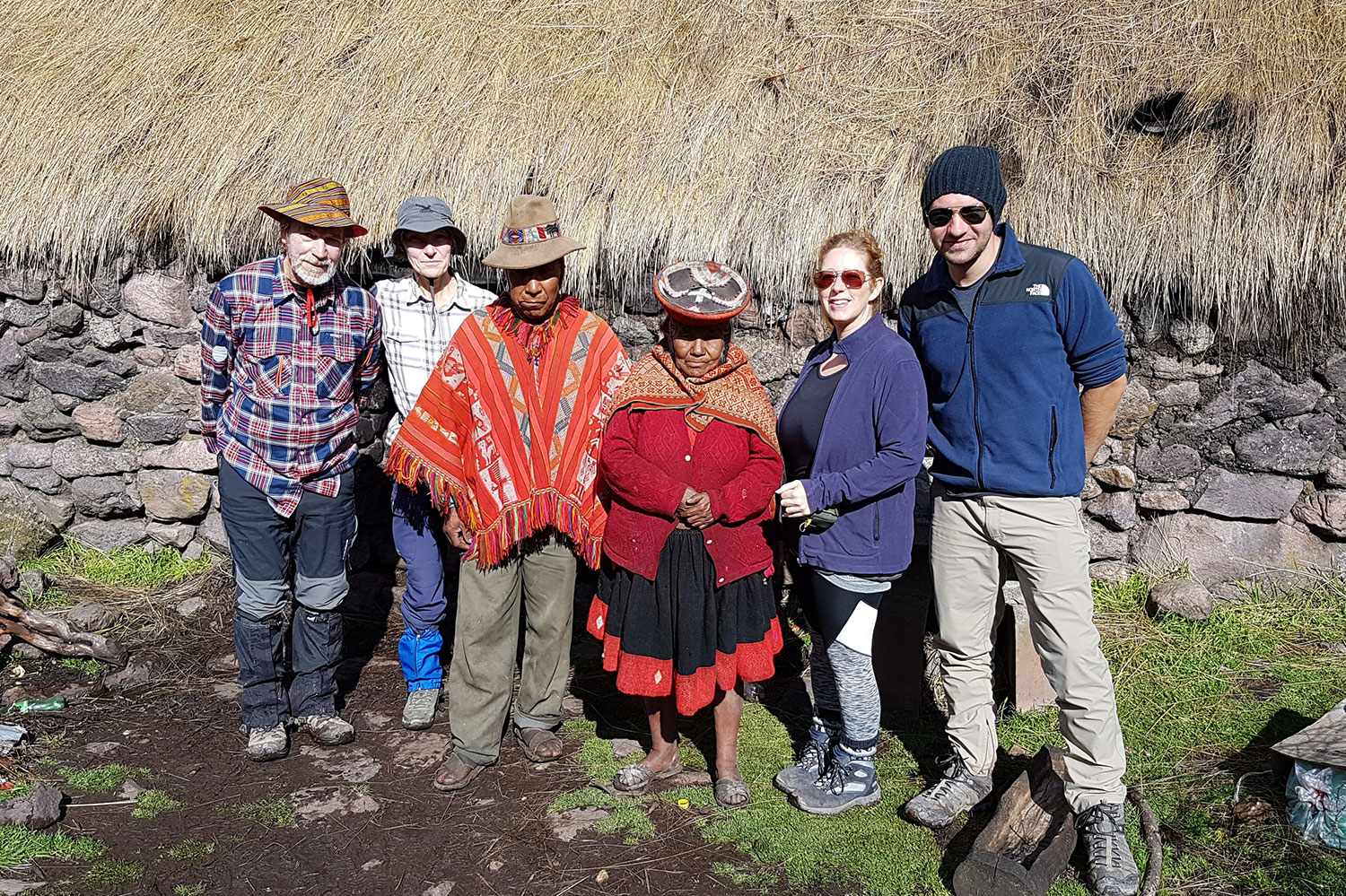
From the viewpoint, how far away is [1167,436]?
184 inches

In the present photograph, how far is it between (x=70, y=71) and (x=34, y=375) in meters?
2.22

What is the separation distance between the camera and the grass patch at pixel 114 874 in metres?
3.05

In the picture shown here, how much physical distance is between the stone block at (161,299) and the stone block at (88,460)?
2.65ft

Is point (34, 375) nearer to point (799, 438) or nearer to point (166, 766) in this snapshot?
point (166, 766)

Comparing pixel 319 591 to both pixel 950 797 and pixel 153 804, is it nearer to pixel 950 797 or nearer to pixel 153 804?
pixel 153 804

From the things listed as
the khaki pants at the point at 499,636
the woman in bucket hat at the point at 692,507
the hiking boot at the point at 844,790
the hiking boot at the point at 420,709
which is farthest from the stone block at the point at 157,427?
the hiking boot at the point at 844,790

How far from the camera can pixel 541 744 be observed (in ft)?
12.4

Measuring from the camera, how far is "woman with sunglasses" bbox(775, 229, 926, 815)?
306cm

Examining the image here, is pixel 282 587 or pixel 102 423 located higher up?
pixel 102 423

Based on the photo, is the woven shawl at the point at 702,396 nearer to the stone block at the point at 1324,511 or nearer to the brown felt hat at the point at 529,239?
the brown felt hat at the point at 529,239

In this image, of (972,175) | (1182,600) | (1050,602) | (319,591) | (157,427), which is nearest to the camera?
(972,175)

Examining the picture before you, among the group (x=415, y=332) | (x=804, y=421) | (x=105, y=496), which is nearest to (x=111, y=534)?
(x=105, y=496)

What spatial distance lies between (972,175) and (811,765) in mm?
2139

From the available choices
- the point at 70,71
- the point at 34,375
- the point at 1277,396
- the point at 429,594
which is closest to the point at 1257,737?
the point at 1277,396
